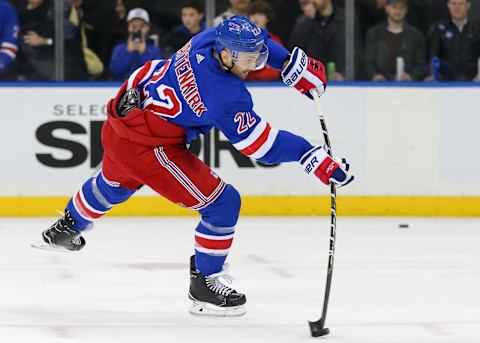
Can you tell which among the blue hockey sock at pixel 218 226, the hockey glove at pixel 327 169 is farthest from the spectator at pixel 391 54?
the hockey glove at pixel 327 169

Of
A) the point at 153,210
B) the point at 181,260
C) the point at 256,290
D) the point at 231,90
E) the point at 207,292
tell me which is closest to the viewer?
the point at 231,90

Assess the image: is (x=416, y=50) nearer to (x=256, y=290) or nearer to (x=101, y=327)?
(x=256, y=290)

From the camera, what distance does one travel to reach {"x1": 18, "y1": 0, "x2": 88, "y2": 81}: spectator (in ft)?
27.7

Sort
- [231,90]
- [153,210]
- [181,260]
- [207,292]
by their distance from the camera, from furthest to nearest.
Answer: [153,210] < [181,260] < [207,292] < [231,90]

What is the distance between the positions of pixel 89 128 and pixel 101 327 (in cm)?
382

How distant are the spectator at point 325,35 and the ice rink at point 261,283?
1162mm

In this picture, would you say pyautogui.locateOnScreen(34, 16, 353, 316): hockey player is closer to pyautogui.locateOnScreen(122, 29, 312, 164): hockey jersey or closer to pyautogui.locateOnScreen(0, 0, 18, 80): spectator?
pyautogui.locateOnScreen(122, 29, 312, 164): hockey jersey

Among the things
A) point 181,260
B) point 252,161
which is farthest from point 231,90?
point 252,161

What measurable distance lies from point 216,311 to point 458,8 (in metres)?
4.25

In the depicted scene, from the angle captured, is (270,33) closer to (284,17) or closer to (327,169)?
(284,17)

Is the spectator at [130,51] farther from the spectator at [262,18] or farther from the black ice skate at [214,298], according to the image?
the black ice skate at [214,298]

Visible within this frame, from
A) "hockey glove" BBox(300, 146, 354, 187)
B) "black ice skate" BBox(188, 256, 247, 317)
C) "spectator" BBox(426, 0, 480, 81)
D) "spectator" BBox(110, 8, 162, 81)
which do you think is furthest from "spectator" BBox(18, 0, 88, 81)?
"hockey glove" BBox(300, 146, 354, 187)

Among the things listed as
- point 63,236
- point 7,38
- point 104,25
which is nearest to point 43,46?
point 7,38

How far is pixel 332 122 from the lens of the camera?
8.38 metres
